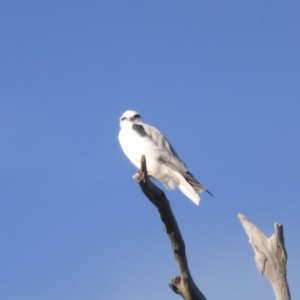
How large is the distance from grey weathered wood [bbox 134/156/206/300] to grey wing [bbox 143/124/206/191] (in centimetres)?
226

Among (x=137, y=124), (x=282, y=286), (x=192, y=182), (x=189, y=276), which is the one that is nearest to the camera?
(x=189, y=276)

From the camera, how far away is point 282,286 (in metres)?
7.55

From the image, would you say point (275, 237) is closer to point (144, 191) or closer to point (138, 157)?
point (144, 191)

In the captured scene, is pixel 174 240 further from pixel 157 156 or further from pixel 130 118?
pixel 130 118

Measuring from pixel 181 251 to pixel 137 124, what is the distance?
4.88 m

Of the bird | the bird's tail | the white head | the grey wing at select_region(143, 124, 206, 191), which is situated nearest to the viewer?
the bird's tail

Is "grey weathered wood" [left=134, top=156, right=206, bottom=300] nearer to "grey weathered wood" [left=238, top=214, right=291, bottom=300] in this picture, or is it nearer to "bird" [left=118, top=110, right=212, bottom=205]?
"grey weathered wood" [left=238, top=214, right=291, bottom=300]

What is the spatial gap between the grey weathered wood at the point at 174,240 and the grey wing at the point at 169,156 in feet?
7.41

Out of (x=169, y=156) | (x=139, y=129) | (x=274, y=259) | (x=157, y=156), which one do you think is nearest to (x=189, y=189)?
(x=169, y=156)

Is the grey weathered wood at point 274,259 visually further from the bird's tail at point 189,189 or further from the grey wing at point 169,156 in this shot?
the grey wing at point 169,156

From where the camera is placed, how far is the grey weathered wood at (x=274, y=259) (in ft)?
24.8

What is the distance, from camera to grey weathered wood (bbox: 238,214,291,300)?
7562 mm

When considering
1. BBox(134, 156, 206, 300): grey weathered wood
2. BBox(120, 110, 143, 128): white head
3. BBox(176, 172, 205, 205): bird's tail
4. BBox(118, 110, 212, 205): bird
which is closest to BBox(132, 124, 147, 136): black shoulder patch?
BBox(118, 110, 212, 205): bird


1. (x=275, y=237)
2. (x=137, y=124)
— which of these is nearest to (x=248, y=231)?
(x=275, y=237)
